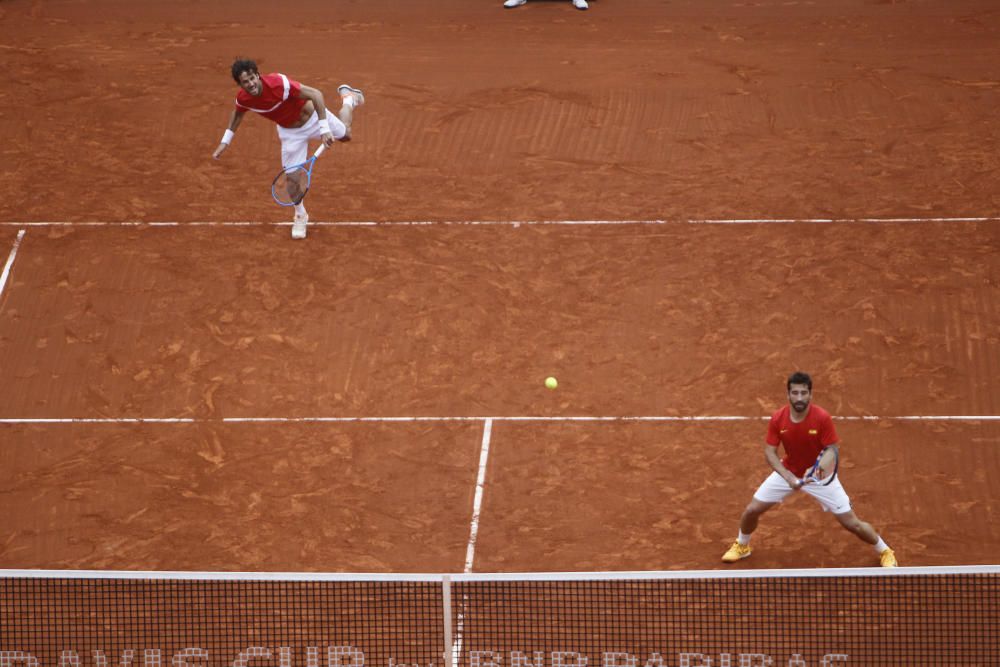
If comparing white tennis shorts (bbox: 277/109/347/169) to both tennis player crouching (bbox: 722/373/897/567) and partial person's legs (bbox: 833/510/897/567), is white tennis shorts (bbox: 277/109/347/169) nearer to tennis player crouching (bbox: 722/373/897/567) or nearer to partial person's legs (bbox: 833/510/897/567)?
tennis player crouching (bbox: 722/373/897/567)

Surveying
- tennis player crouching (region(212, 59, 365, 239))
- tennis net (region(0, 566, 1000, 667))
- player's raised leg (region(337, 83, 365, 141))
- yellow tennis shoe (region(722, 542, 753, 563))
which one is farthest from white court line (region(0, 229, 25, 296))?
yellow tennis shoe (region(722, 542, 753, 563))

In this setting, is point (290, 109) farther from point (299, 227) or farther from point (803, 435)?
point (803, 435)

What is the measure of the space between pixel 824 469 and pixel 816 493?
33 cm

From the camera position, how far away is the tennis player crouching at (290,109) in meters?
12.9

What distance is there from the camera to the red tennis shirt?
914 cm

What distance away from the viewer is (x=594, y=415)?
39.0 ft

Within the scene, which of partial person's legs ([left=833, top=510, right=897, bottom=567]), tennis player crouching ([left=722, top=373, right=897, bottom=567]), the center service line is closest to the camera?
tennis player crouching ([left=722, top=373, right=897, bottom=567])

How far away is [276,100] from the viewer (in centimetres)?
1334

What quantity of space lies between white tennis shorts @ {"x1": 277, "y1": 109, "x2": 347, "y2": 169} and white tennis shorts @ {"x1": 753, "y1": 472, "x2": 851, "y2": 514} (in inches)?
238


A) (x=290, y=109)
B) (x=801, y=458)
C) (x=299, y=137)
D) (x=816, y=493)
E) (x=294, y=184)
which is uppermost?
(x=290, y=109)

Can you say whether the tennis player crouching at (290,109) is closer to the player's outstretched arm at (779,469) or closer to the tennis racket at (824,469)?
the player's outstretched arm at (779,469)

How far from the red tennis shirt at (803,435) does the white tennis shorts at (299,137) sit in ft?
19.7

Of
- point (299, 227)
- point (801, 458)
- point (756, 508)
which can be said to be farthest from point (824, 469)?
point (299, 227)

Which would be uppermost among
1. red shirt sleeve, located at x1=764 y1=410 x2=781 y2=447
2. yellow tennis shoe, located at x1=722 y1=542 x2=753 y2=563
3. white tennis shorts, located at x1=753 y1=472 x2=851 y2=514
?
red shirt sleeve, located at x1=764 y1=410 x2=781 y2=447
